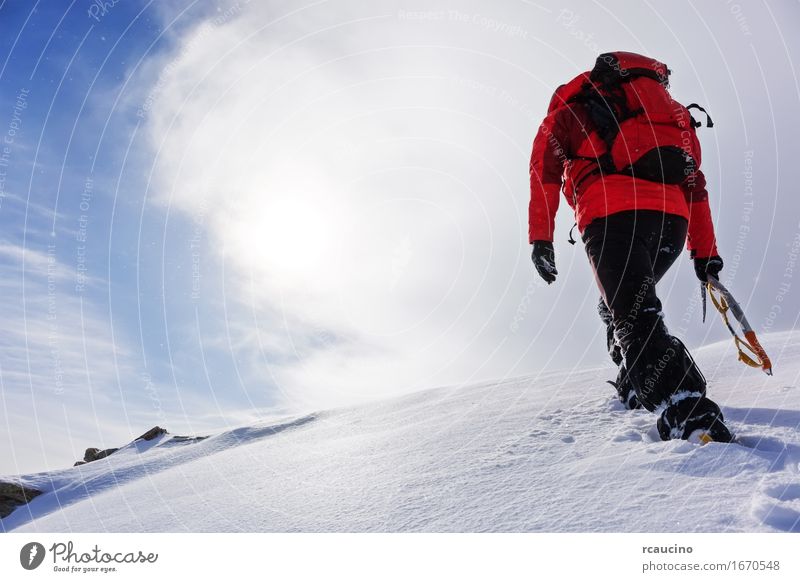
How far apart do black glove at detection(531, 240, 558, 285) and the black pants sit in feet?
0.73

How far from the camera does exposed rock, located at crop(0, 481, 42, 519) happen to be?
5.91 meters

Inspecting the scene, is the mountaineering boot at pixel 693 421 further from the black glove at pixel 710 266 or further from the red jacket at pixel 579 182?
the black glove at pixel 710 266

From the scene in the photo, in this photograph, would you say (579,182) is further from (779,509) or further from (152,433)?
(152,433)

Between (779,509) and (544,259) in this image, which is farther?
(544,259)

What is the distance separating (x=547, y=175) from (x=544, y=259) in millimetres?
559

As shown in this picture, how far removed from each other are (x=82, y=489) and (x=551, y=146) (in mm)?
6169

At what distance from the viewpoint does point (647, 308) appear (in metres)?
2.37

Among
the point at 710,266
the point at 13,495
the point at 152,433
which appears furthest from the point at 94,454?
the point at 710,266

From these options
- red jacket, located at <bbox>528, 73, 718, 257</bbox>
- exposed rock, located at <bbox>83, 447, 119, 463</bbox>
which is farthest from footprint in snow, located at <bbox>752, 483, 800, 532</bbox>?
exposed rock, located at <bbox>83, 447, 119, 463</bbox>

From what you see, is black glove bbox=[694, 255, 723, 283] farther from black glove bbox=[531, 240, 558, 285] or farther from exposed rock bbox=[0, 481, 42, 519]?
exposed rock bbox=[0, 481, 42, 519]

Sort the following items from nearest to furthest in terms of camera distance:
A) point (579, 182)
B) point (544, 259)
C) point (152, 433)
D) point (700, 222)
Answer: point (544, 259) < point (579, 182) < point (700, 222) < point (152, 433)

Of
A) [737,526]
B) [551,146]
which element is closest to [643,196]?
[551,146]

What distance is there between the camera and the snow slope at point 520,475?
1.62 metres
